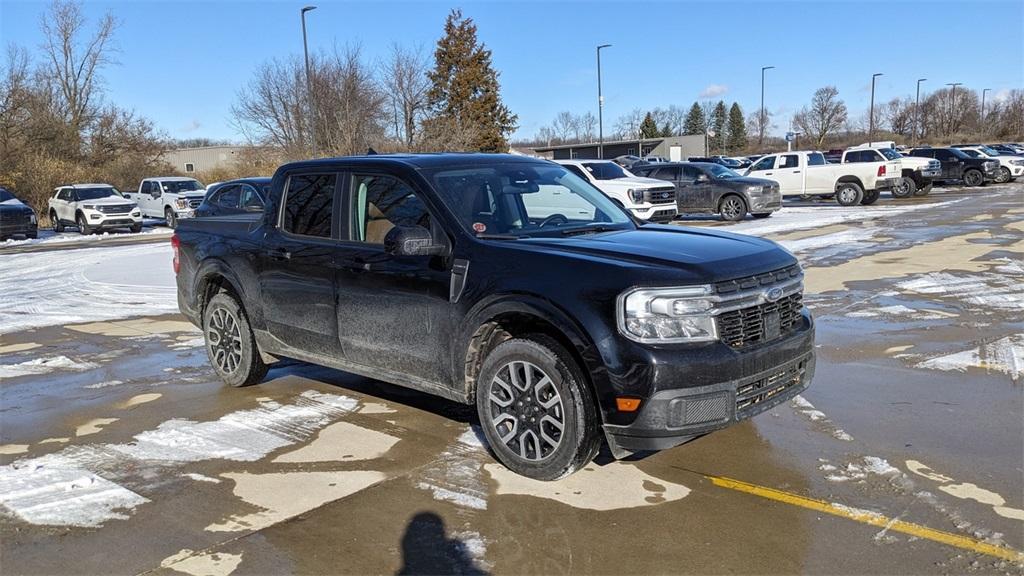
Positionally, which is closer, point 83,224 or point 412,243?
point 412,243

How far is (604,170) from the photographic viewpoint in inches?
866

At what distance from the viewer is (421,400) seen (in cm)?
630

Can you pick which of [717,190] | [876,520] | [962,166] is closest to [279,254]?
[876,520]

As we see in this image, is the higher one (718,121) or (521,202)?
(718,121)

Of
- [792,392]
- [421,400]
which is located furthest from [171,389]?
[792,392]

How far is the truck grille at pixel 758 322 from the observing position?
14.0 ft

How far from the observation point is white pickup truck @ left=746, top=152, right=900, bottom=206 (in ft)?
87.8

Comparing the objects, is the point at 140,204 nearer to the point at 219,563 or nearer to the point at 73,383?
the point at 73,383

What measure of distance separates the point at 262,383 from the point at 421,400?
1.62m

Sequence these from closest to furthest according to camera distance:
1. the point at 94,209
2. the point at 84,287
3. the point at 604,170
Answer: the point at 84,287 → the point at 604,170 → the point at 94,209

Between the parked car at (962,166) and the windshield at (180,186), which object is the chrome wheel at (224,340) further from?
the parked car at (962,166)

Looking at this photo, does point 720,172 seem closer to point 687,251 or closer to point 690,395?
point 687,251

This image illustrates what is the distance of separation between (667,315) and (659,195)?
55.7 ft

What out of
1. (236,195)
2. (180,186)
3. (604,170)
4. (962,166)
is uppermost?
(180,186)
